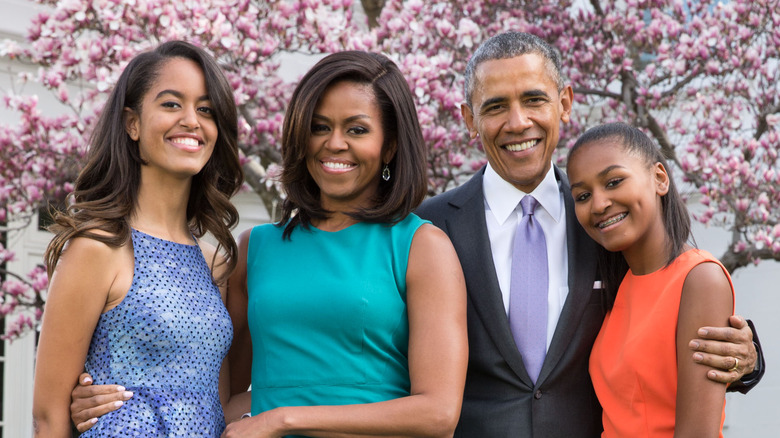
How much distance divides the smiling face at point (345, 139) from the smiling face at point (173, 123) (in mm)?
337

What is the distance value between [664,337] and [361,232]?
3.01 feet

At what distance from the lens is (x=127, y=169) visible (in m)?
2.84

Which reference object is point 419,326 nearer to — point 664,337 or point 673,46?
point 664,337

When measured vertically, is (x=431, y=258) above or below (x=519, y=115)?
below

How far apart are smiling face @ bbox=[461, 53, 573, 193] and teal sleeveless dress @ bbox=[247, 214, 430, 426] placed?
1.91 feet

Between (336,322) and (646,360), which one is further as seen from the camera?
(646,360)

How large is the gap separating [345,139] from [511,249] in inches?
29.8

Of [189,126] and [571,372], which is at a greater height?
[189,126]

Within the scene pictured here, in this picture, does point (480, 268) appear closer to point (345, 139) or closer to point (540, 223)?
point (540, 223)

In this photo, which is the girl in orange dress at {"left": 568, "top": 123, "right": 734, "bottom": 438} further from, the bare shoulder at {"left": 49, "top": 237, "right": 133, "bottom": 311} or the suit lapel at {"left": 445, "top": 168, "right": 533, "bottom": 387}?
the bare shoulder at {"left": 49, "top": 237, "right": 133, "bottom": 311}

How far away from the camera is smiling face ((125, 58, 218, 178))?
2850mm

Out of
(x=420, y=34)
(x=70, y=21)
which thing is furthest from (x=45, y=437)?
(x=420, y=34)

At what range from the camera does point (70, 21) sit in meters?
5.43

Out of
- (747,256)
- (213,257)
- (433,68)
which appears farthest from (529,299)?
(747,256)
